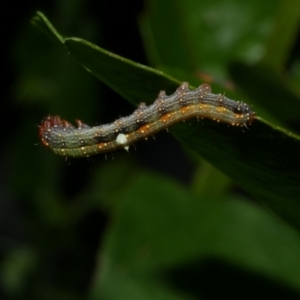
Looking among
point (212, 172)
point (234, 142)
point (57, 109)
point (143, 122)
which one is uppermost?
point (57, 109)

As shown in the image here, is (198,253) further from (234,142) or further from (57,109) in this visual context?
(57,109)

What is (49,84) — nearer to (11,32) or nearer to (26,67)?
(26,67)

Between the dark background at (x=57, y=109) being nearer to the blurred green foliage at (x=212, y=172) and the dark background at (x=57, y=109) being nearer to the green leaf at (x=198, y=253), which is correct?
the blurred green foliage at (x=212, y=172)

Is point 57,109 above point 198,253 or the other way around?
above

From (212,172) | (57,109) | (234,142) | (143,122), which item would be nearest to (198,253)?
(212,172)

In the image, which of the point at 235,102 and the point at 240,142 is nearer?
the point at 240,142

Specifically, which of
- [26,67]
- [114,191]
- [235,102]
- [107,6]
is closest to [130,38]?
[107,6]
